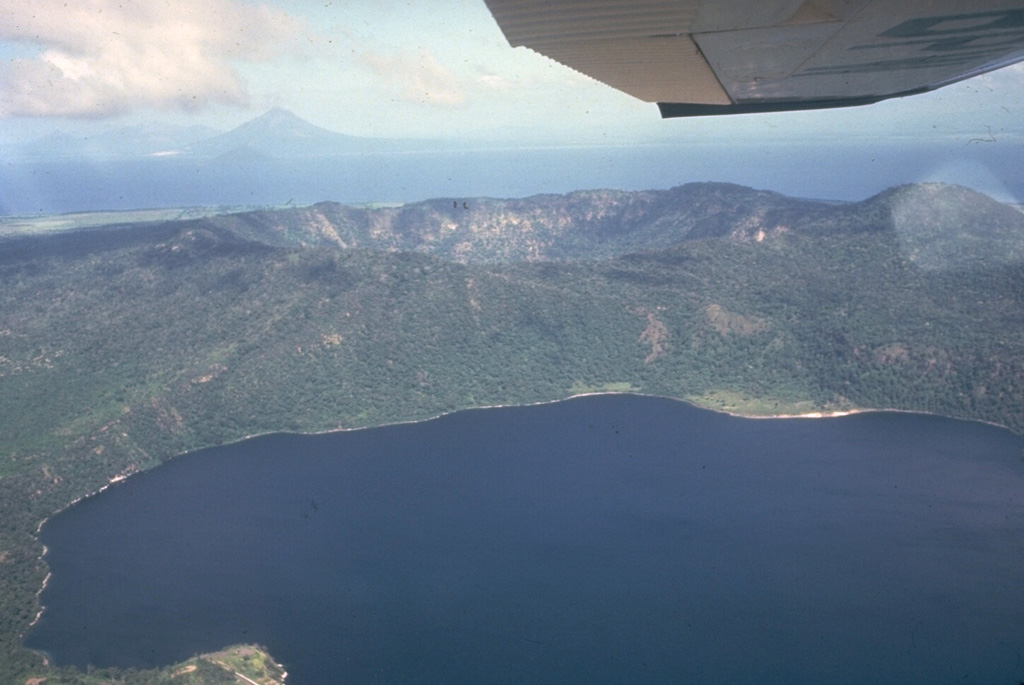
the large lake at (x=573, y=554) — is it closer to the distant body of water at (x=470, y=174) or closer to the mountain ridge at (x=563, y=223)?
the mountain ridge at (x=563, y=223)

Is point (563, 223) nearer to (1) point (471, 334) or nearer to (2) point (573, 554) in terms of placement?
(1) point (471, 334)

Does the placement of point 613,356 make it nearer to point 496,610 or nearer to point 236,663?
point 496,610

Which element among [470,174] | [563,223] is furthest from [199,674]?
[470,174]

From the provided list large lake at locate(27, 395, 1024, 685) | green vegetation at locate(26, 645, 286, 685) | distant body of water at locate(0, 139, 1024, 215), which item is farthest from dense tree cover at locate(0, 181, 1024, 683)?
distant body of water at locate(0, 139, 1024, 215)

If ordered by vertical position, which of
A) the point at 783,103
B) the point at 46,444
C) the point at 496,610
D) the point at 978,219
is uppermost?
the point at 783,103

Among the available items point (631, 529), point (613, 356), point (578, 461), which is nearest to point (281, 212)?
point (613, 356)

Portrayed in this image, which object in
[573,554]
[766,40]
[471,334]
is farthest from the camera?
[471,334]

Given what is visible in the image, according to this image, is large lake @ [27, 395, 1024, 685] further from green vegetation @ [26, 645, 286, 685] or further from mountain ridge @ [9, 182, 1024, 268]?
mountain ridge @ [9, 182, 1024, 268]
